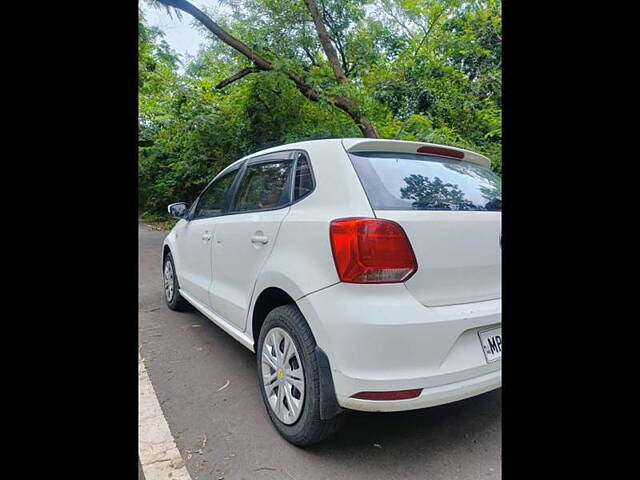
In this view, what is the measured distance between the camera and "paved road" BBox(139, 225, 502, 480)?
183 cm

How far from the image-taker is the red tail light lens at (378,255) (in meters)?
1.71

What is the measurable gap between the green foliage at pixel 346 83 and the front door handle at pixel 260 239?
653 cm

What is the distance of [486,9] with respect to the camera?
28.6ft

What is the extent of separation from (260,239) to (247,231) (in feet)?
0.67

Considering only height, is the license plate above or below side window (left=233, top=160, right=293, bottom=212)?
below

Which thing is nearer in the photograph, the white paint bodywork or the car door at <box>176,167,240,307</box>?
the white paint bodywork

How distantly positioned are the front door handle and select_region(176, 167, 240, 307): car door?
2.50ft

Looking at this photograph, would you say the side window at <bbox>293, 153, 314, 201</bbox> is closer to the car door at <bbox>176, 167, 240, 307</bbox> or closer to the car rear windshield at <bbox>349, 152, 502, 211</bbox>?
the car rear windshield at <bbox>349, 152, 502, 211</bbox>

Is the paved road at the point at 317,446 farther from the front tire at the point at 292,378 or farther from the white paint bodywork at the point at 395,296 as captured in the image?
the white paint bodywork at the point at 395,296

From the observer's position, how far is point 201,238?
11.0 feet

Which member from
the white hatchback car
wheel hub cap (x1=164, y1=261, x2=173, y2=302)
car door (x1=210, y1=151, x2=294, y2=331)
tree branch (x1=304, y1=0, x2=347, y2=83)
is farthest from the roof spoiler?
tree branch (x1=304, y1=0, x2=347, y2=83)

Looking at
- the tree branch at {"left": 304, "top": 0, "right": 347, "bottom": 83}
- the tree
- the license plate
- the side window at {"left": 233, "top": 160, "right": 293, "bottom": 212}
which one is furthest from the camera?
the tree branch at {"left": 304, "top": 0, "right": 347, "bottom": 83}

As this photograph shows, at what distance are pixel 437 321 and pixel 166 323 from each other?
309cm
